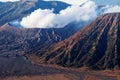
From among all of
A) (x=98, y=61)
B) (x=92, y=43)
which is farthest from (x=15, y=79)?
(x=92, y=43)

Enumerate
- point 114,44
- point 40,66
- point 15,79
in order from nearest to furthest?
1. point 15,79
2. point 40,66
3. point 114,44

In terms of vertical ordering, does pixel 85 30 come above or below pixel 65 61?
above

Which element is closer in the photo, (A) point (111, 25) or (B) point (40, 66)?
(B) point (40, 66)

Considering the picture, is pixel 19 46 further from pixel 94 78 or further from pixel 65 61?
pixel 94 78

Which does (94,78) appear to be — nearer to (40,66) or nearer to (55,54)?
(40,66)

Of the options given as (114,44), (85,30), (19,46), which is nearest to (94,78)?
(114,44)

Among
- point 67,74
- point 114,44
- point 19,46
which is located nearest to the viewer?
point 67,74
